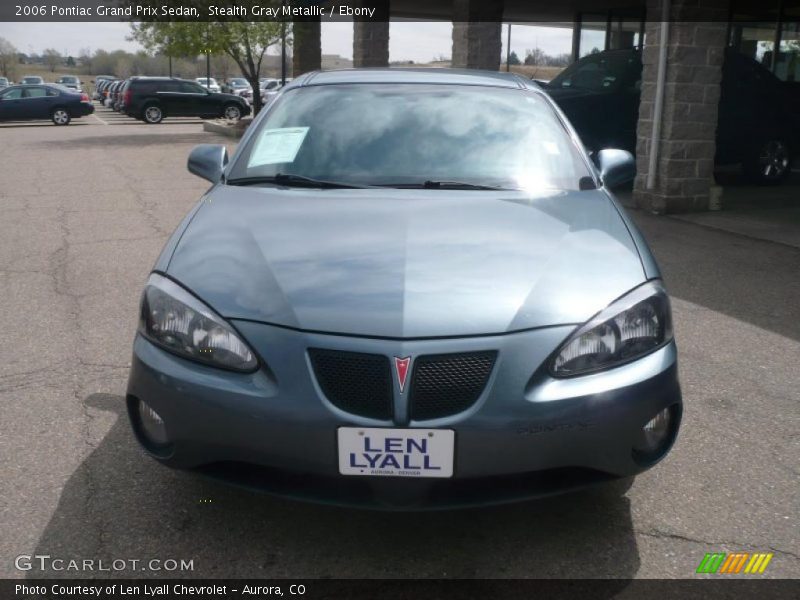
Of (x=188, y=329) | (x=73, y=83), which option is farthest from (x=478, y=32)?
(x=73, y=83)

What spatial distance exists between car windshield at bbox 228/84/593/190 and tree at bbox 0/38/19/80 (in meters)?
105

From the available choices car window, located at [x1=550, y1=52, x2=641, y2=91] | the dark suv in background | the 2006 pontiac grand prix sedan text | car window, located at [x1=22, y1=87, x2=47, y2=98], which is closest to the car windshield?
the 2006 pontiac grand prix sedan text

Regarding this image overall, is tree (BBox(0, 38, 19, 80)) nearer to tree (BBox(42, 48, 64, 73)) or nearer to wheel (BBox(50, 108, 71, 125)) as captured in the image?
tree (BBox(42, 48, 64, 73))

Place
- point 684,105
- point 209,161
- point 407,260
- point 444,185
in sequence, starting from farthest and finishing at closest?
1. point 684,105
2. point 209,161
3. point 444,185
4. point 407,260

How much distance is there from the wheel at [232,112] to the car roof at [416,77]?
87.7 ft

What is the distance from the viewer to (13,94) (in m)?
28.2

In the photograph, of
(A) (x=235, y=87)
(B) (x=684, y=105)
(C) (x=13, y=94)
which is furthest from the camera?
(A) (x=235, y=87)

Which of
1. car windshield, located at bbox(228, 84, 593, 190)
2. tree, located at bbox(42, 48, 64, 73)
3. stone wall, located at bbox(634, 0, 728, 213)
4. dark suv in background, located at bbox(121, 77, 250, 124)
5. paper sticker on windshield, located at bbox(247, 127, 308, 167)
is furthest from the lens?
tree, located at bbox(42, 48, 64, 73)

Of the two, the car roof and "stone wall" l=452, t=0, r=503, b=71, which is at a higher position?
"stone wall" l=452, t=0, r=503, b=71

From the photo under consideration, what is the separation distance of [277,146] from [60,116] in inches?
1095

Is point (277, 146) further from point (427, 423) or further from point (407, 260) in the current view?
point (427, 423)

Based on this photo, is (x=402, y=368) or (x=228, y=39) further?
(x=228, y=39)

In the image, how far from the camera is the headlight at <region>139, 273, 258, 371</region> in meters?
2.49

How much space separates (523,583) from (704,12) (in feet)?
27.3
